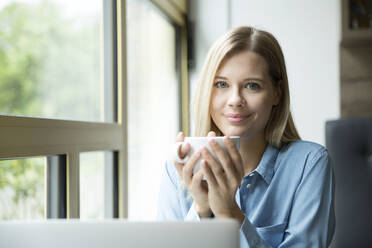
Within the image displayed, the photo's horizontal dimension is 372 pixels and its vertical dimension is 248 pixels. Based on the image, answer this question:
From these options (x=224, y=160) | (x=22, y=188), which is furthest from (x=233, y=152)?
(x=22, y=188)

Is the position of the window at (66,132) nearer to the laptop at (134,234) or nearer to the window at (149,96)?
the window at (149,96)

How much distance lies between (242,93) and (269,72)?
4.1 inches

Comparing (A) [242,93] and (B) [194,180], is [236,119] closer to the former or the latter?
(A) [242,93]

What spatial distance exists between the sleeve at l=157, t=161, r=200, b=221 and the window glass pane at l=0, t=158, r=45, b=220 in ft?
1.06

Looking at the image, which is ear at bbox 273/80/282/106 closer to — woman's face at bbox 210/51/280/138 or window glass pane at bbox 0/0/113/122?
woman's face at bbox 210/51/280/138

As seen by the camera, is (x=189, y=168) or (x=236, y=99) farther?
(x=236, y=99)

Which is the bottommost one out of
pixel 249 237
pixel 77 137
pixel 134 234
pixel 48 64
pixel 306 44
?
pixel 249 237

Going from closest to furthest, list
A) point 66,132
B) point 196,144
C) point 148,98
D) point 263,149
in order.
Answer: point 196,144 → point 66,132 → point 263,149 → point 148,98

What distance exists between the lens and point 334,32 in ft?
7.83

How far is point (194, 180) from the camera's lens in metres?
Result: 0.81

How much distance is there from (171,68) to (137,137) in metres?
0.70

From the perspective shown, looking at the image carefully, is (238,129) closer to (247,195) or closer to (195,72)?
(247,195)

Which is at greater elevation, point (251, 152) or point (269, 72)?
point (269, 72)

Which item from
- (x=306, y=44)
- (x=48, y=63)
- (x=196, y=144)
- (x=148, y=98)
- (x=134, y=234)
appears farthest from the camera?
(x=48, y=63)
